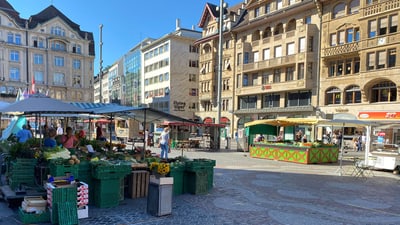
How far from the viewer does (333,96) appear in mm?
32656

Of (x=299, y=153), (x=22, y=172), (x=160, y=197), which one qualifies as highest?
(x=22, y=172)

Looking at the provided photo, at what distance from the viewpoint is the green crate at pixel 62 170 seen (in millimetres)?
6969

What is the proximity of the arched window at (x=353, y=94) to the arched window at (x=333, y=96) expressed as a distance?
0.75m

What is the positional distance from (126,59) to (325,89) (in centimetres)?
6855

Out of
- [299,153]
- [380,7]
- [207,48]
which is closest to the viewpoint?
[299,153]

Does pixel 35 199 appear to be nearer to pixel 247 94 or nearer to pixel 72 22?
pixel 247 94

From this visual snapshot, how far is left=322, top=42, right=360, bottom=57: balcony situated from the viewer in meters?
30.2

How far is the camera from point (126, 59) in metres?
90.3

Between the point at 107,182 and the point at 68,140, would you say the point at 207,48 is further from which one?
the point at 107,182

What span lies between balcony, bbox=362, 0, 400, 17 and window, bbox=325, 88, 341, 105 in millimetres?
7837

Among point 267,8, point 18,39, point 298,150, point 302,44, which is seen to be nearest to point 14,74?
point 18,39

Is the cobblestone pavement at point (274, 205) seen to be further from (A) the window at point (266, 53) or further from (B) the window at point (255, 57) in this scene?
(B) the window at point (255, 57)

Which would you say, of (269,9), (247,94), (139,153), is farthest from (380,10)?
(139,153)

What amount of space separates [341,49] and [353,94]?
186 inches
